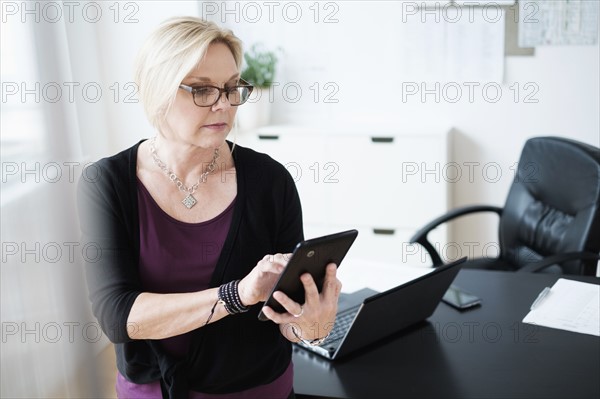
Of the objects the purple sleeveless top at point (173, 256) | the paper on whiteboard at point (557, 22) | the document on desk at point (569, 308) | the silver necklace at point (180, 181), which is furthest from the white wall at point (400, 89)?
the purple sleeveless top at point (173, 256)

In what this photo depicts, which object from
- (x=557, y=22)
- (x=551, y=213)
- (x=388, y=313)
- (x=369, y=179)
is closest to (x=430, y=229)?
(x=551, y=213)

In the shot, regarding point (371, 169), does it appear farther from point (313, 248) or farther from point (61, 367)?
point (61, 367)

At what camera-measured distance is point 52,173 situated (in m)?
0.56

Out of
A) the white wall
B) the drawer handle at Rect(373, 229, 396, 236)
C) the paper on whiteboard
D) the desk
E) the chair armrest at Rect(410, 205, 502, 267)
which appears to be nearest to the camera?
the desk

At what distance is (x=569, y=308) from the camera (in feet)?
5.98

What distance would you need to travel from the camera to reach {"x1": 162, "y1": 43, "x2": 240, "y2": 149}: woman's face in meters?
1.24

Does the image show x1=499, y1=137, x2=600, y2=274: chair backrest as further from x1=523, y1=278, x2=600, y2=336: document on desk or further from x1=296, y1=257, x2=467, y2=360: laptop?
x1=296, y1=257, x2=467, y2=360: laptop

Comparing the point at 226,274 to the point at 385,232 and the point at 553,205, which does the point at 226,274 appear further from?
the point at 385,232

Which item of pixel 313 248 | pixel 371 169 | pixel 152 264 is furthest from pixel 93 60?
pixel 371 169

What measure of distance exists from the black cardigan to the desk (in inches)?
8.5

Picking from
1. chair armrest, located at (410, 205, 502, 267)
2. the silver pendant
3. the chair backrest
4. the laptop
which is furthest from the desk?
chair armrest, located at (410, 205, 502, 267)

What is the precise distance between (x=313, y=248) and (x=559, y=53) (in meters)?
2.64

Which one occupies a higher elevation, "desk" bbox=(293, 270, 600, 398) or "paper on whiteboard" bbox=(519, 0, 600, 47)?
"paper on whiteboard" bbox=(519, 0, 600, 47)

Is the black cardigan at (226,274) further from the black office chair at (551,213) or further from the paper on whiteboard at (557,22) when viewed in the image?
the paper on whiteboard at (557,22)
